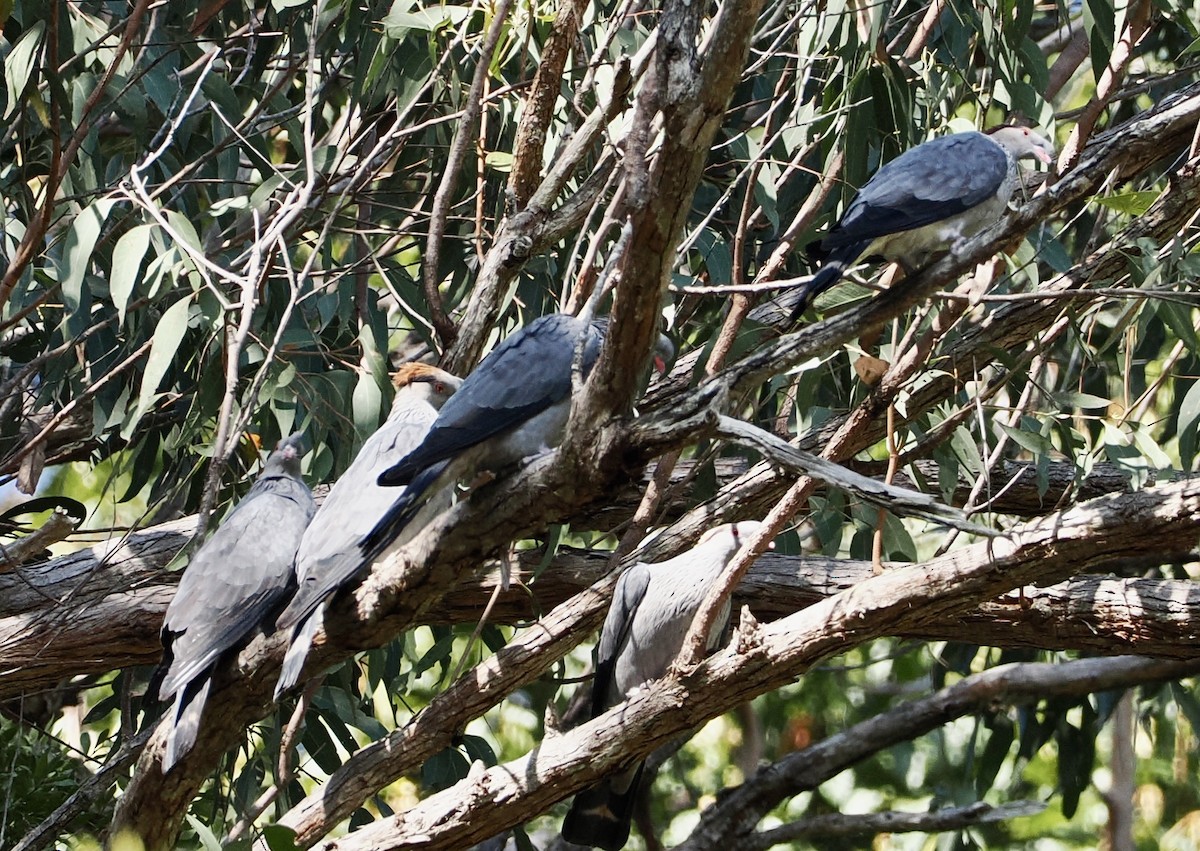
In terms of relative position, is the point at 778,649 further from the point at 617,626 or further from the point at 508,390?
the point at 617,626

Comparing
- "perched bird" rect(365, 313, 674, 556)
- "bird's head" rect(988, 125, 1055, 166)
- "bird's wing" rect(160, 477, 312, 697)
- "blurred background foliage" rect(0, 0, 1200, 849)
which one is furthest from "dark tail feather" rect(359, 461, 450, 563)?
"bird's head" rect(988, 125, 1055, 166)

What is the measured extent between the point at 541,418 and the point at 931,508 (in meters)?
1.15

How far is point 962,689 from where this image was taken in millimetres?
4461

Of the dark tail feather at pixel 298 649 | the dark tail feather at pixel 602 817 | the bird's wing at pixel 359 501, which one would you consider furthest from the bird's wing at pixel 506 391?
the dark tail feather at pixel 602 817

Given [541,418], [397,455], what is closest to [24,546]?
[397,455]

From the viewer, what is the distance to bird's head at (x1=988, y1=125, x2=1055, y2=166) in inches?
142

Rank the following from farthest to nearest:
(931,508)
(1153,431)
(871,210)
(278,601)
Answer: (1153,431) → (278,601) → (871,210) → (931,508)

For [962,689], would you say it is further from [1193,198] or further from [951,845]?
[1193,198]

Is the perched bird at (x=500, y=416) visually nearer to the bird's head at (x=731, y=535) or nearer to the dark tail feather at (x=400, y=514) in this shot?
the dark tail feather at (x=400, y=514)

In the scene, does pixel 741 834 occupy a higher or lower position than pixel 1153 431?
lower

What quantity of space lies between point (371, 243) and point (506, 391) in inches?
80.7

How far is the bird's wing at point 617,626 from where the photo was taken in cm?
332

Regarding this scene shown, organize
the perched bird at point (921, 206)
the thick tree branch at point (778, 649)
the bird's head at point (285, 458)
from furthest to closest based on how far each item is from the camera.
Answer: the bird's head at point (285, 458), the perched bird at point (921, 206), the thick tree branch at point (778, 649)

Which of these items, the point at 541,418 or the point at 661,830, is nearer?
the point at 541,418
